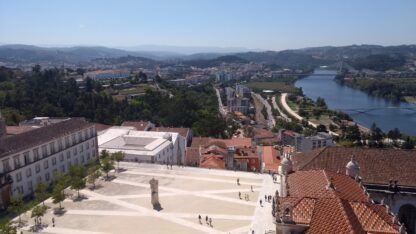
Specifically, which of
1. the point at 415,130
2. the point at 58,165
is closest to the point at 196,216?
the point at 58,165

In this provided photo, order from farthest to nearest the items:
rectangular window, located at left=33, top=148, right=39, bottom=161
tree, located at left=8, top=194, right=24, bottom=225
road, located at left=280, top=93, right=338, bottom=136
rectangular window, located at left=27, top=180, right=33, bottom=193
→ road, located at left=280, top=93, right=338, bottom=136 → rectangular window, located at left=33, top=148, right=39, bottom=161 → rectangular window, located at left=27, top=180, right=33, bottom=193 → tree, located at left=8, top=194, right=24, bottom=225

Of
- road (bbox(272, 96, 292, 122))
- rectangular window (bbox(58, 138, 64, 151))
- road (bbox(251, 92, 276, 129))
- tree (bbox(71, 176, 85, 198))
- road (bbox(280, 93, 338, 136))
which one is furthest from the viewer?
road (bbox(272, 96, 292, 122))

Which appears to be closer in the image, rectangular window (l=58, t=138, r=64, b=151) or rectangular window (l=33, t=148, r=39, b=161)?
rectangular window (l=33, t=148, r=39, b=161)

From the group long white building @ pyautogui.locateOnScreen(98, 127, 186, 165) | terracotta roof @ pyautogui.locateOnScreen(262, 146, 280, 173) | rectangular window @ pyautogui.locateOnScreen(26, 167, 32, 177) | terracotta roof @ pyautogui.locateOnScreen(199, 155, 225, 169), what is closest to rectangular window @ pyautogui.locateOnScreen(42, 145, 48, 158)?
rectangular window @ pyautogui.locateOnScreen(26, 167, 32, 177)

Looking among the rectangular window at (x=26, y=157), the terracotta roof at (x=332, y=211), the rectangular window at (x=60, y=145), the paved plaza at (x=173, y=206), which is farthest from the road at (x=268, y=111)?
the terracotta roof at (x=332, y=211)

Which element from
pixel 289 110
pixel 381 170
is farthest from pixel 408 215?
pixel 289 110

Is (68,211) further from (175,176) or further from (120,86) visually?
(120,86)

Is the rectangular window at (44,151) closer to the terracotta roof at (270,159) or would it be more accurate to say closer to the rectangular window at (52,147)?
the rectangular window at (52,147)

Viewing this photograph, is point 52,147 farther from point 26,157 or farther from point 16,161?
point 16,161

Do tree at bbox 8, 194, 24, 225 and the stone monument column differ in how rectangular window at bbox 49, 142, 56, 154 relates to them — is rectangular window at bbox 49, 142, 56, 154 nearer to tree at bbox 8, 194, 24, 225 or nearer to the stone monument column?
tree at bbox 8, 194, 24, 225
